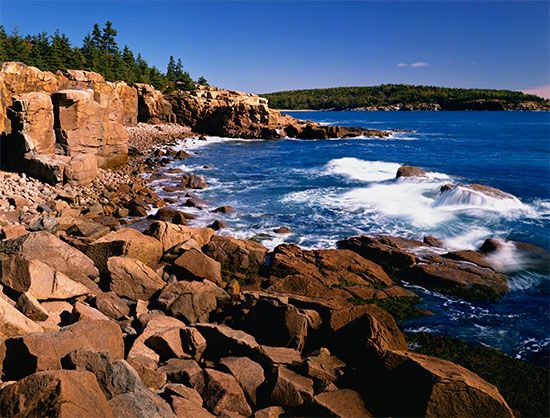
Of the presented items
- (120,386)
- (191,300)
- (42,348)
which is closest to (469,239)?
(191,300)

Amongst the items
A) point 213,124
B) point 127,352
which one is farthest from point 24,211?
point 213,124

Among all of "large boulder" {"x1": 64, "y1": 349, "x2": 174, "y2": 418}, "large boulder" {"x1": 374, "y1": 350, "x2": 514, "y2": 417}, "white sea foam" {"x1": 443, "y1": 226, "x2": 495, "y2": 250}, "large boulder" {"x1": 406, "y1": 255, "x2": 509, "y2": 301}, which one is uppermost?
"large boulder" {"x1": 64, "y1": 349, "x2": 174, "y2": 418}

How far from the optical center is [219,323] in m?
10.4

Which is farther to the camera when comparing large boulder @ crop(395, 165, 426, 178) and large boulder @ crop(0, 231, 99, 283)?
large boulder @ crop(395, 165, 426, 178)

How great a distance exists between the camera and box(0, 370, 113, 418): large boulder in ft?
15.5

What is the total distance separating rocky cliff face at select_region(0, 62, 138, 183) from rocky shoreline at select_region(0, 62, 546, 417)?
26.3 ft

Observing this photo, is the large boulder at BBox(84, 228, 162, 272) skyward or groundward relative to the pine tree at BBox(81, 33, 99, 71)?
groundward

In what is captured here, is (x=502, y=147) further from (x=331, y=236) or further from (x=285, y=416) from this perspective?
(x=285, y=416)

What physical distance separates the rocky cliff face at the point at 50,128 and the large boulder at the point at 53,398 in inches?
814

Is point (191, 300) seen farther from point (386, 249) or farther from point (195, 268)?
point (386, 249)

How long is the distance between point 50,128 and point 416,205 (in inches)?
916

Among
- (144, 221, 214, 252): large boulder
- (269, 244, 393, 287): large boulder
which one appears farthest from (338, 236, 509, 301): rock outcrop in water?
(144, 221, 214, 252): large boulder

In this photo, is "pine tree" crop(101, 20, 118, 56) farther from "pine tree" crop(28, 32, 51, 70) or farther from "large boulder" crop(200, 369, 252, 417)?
"large boulder" crop(200, 369, 252, 417)

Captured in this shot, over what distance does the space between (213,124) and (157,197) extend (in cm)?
4828
